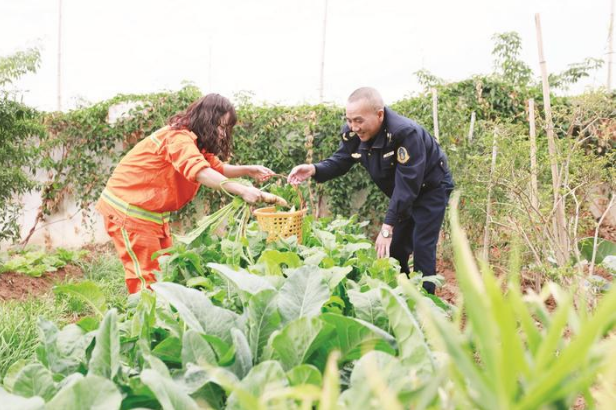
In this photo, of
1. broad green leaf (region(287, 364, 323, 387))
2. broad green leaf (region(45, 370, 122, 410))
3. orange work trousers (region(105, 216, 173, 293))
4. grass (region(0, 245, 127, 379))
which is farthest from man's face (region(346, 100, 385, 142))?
broad green leaf (region(45, 370, 122, 410))

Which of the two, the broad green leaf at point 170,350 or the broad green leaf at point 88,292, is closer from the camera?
the broad green leaf at point 170,350

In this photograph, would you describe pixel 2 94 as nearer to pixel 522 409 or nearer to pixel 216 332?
pixel 216 332

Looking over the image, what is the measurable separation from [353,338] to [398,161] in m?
2.76

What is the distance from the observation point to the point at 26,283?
5688mm

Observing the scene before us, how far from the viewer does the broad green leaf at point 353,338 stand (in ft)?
3.17

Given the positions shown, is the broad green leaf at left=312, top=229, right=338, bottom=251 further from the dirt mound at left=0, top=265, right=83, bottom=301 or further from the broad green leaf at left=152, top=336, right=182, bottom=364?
the dirt mound at left=0, top=265, right=83, bottom=301

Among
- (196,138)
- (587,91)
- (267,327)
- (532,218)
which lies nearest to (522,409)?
(267,327)

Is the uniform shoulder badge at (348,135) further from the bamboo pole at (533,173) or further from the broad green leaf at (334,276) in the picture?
the broad green leaf at (334,276)

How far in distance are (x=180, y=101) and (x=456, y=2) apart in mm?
8612

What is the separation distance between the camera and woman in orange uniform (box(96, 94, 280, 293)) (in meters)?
3.44

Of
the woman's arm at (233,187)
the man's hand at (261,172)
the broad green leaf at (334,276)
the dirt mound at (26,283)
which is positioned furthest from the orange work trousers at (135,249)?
the broad green leaf at (334,276)

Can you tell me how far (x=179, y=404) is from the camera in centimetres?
74

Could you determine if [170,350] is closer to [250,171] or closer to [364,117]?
[364,117]

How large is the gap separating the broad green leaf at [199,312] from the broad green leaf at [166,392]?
0.28 m
